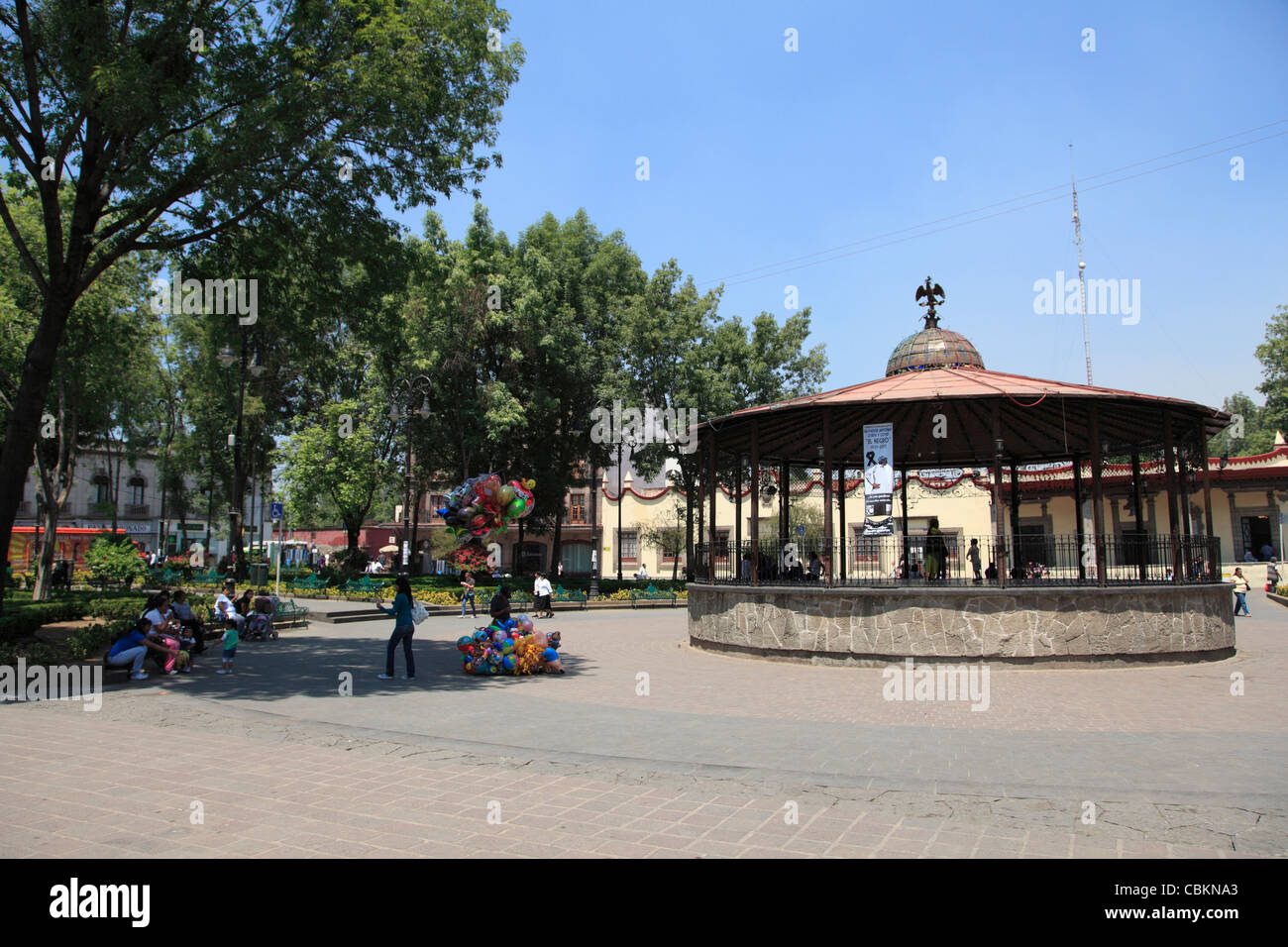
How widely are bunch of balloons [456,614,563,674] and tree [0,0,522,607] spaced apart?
817 centimetres

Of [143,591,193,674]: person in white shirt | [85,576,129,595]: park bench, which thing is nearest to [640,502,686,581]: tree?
[85,576,129,595]: park bench

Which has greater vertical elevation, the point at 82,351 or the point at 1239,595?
the point at 82,351

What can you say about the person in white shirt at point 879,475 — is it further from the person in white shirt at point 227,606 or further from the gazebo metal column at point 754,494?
the person in white shirt at point 227,606

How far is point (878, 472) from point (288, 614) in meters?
16.4

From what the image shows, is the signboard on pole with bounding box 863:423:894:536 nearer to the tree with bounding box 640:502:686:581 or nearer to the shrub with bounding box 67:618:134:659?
the shrub with bounding box 67:618:134:659

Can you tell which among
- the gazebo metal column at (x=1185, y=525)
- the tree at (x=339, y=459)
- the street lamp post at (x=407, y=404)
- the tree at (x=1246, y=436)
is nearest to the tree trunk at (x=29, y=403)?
the street lamp post at (x=407, y=404)

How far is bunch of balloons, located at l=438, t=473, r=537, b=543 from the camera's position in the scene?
2538 cm

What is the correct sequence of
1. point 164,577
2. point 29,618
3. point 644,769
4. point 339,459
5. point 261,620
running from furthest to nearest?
point 164,577 → point 339,459 → point 261,620 → point 29,618 → point 644,769

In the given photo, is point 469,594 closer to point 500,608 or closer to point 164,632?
point 500,608

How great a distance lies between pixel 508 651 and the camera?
1391 cm

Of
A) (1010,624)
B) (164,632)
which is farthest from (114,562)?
(1010,624)

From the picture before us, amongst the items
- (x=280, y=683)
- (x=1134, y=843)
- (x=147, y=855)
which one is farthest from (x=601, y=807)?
(x=280, y=683)

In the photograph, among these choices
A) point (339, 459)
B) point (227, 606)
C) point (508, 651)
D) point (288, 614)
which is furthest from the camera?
point (339, 459)

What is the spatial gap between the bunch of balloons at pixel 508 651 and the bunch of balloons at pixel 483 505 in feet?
37.0
